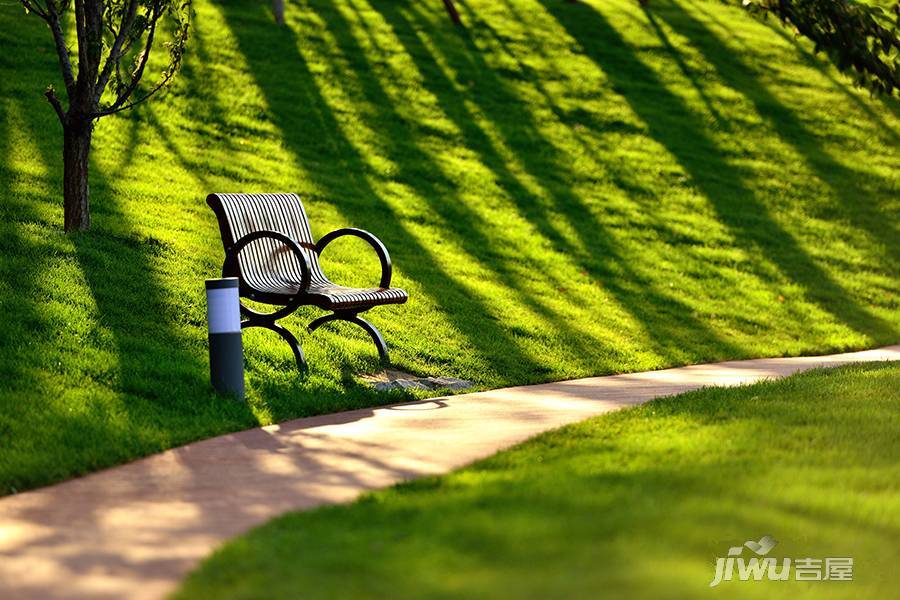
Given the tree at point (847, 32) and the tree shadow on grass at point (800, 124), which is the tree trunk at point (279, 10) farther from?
the tree at point (847, 32)

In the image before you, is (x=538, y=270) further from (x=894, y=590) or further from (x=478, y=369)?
(x=894, y=590)

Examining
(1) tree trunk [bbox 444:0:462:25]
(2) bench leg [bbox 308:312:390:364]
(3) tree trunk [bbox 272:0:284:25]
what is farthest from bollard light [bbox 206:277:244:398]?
(1) tree trunk [bbox 444:0:462:25]

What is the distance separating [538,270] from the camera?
15609mm

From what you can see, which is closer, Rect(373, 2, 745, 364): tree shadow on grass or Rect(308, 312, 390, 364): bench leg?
Rect(308, 312, 390, 364): bench leg

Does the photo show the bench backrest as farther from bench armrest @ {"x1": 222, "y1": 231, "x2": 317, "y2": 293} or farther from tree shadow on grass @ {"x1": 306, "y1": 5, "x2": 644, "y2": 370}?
tree shadow on grass @ {"x1": 306, "y1": 5, "x2": 644, "y2": 370}

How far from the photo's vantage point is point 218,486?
19.6 feet

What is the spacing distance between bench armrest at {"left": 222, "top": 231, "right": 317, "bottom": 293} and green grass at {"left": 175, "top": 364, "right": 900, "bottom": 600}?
2912mm

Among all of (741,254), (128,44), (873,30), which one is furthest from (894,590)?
(741,254)

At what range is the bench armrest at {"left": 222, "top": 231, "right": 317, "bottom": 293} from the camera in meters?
9.15

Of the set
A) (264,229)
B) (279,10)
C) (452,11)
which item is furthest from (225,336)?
(452,11)

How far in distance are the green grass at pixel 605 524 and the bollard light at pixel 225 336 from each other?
2.30m
